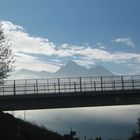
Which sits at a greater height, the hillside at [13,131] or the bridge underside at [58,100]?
the bridge underside at [58,100]

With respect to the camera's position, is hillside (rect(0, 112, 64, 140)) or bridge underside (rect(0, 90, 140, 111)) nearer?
hillside (rect(0, 112, 64, 140))

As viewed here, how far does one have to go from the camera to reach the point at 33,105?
189ft

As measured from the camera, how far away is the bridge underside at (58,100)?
188ft

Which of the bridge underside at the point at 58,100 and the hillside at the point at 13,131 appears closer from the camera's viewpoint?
the hillside at the point at 13,131

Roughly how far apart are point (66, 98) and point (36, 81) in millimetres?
5810

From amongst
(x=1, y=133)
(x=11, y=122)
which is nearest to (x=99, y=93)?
(x=11, y=122)

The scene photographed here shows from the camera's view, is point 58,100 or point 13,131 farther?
point 58,100

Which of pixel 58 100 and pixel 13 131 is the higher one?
pixel 58 100

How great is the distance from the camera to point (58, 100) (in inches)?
2266

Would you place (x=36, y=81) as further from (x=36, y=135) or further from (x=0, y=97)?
(x=36, y=135)

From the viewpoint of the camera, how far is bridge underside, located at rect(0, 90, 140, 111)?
57438 millimetres

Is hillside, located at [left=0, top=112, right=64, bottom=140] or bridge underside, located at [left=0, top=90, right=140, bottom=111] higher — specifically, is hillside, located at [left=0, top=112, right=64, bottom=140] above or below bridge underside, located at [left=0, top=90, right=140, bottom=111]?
below

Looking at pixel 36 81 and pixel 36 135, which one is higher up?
pixel 36 81

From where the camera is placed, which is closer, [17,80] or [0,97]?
[0,97]
